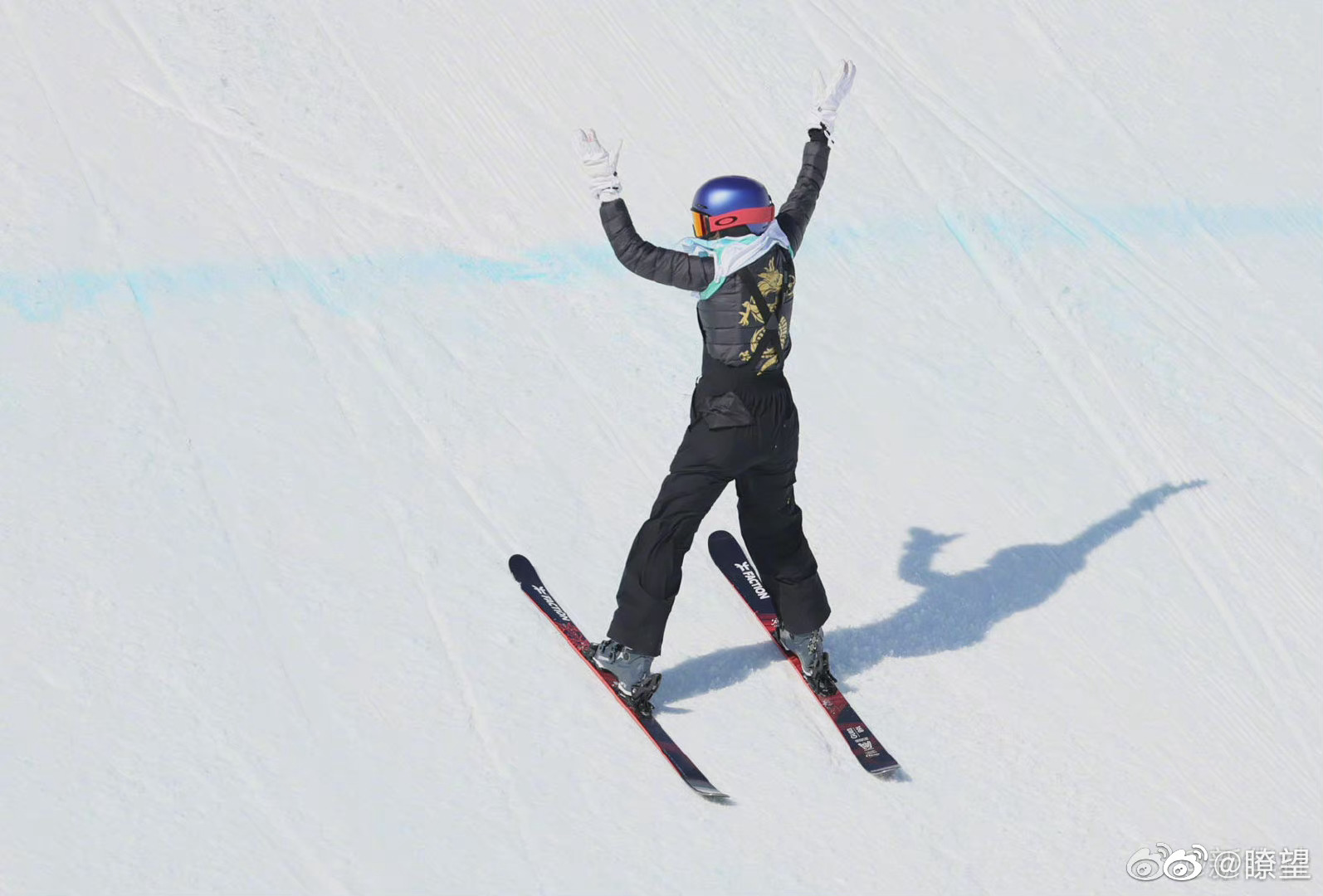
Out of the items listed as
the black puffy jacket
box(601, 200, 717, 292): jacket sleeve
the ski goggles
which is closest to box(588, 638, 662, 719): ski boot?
the black puffy jacket

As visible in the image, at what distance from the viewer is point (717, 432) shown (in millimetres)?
4562

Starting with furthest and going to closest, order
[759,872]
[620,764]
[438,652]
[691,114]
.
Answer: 1. [691,114]
2. [438,652]
3. [620,764]
4. [759,872]

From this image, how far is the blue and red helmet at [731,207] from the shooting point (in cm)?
438

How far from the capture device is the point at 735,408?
4543mm

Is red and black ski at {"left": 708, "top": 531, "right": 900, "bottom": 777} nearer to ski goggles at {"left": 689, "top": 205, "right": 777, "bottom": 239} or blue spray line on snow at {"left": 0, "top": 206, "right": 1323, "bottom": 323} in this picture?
ski goggles at {"left": 689, "top": 205, "right": 777, "bottom": 239}

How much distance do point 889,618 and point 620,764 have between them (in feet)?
4.26

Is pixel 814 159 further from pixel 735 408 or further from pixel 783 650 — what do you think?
pixel 783 650

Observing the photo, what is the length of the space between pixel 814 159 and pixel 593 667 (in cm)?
176

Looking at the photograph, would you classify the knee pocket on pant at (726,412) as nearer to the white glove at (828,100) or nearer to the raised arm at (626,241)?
the raised arm at (626,241)

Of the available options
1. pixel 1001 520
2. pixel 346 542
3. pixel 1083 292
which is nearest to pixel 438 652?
pixel 346 542

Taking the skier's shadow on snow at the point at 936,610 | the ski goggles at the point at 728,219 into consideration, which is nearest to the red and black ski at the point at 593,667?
the skier's shadow on snow at the point at 936,610

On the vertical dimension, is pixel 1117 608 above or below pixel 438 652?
below

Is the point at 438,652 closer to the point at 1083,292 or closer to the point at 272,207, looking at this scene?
the point at 272,207

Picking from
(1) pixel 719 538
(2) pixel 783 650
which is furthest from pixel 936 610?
(1) pixel 719 538
